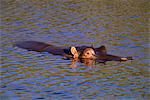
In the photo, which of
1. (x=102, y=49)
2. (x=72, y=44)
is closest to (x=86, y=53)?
(x=102, y=49)

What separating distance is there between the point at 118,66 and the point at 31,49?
3.90 meters

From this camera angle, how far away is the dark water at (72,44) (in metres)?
12.4

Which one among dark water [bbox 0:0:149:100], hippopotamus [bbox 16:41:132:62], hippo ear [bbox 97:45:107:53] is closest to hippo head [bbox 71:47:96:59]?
hippopotamus [bbox 16:41:132:62]

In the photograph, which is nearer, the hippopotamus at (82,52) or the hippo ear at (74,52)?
the hippopotamus at (82,52)

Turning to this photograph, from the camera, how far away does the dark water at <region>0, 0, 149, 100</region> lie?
12391 millimetres

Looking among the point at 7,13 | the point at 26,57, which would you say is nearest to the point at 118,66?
the point at 26,57

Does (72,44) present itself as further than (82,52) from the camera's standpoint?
Yes

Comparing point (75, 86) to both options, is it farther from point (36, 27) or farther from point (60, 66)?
point (36, 27)

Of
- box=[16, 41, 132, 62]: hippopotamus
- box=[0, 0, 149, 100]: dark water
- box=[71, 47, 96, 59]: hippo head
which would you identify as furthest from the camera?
box=[71, 47, 96, 59]: hippo head

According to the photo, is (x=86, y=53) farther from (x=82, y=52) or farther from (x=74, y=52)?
(x=74, y=52)

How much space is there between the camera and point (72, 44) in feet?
60.4

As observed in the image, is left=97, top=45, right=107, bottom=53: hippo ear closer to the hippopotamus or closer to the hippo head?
the hippopotamus

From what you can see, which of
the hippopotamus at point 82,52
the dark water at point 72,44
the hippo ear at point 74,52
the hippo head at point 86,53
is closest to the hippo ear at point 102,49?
the hippopotamus at point 82,52

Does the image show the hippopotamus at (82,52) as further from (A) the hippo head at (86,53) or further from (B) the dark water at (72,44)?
(B) the dark water at (72,44)
